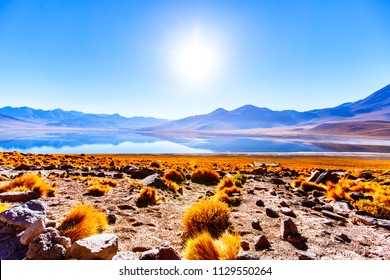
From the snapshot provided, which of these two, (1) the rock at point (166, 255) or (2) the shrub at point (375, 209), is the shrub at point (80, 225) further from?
(2) the shrub at point (375, 209)

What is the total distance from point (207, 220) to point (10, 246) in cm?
320

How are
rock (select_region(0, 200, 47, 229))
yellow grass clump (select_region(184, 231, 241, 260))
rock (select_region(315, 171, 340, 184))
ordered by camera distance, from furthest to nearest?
rock (select_region(315, 171, 340, 184)) → rock (select_region(0, 200, 47, 229)) → yellow grass clump (select_region(184, 231, 241, 260))

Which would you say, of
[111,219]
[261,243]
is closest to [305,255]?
[261,243]

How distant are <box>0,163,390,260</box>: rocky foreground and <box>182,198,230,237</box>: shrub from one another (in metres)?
0.23

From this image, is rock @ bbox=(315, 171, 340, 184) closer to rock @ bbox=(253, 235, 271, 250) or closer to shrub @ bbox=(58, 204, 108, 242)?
rock @ bbox=(253, 235, 271, 250)

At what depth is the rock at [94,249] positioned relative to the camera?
319 cm

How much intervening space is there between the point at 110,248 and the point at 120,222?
72.7 inches

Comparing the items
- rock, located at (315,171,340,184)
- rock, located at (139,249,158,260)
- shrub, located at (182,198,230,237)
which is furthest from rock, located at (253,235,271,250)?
rock, located at (315,171,340,184)

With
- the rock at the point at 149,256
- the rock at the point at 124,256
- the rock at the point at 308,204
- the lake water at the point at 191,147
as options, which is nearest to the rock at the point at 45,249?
the rock at the point at 124,256

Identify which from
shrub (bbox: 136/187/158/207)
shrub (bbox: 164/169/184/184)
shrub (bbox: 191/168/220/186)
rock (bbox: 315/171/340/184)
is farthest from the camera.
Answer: shrub (bbox: 191/168/220/186)

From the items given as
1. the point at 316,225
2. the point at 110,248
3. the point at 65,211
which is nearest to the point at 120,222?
the point at 65,211

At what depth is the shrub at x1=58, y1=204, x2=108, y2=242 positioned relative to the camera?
152 inches

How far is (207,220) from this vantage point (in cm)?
478
